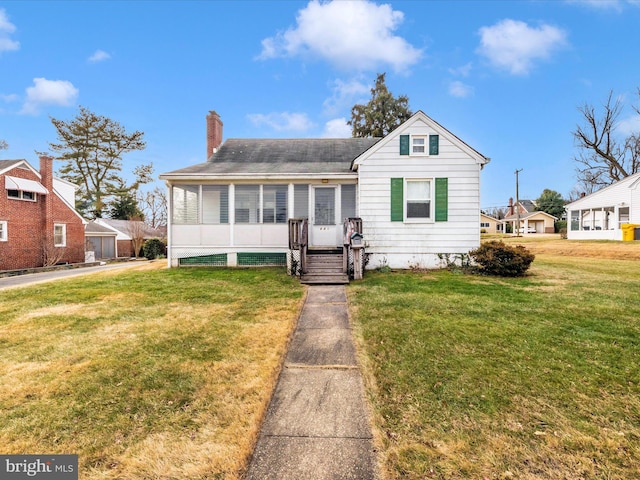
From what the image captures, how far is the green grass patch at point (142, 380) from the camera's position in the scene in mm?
2426

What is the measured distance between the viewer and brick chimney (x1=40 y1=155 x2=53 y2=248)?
20.3 meters

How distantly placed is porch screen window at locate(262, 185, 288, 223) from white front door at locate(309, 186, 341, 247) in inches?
44.3

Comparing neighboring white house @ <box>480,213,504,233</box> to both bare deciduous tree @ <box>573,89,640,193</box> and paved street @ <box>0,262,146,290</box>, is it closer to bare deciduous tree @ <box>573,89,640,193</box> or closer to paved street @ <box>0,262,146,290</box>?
bare deciduous tree @ <box>573,89,640,193</box>

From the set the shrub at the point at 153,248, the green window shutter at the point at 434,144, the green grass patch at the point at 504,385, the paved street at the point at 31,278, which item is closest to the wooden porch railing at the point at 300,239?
the green grass patch at the point at 504,385

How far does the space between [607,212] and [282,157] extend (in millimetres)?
28516

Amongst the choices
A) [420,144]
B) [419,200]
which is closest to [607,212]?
[419,200]

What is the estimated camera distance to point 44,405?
9.88 ft

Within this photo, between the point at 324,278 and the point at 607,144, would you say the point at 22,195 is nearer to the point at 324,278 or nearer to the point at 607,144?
the point at 324,278

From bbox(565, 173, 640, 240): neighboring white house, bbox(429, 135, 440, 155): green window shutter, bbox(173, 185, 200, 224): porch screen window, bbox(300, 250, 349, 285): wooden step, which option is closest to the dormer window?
bbox(429, 135, 440, 155): green window shutter

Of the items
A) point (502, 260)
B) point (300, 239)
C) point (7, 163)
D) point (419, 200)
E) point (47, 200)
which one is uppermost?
point (7, 163)

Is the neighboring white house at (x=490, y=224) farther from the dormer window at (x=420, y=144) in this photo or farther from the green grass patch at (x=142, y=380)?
the green grass patch at (x=142, y=380)

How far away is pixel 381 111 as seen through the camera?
108 ft

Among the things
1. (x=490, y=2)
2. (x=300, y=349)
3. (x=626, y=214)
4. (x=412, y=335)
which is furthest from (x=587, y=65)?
(x=300, y=349)

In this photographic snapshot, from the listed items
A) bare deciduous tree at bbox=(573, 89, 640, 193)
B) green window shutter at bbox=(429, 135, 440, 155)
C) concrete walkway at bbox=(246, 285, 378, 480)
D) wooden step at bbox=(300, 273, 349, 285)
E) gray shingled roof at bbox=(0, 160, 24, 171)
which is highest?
bare deciduous tree at bbox=(573, 89, 640, 193)
